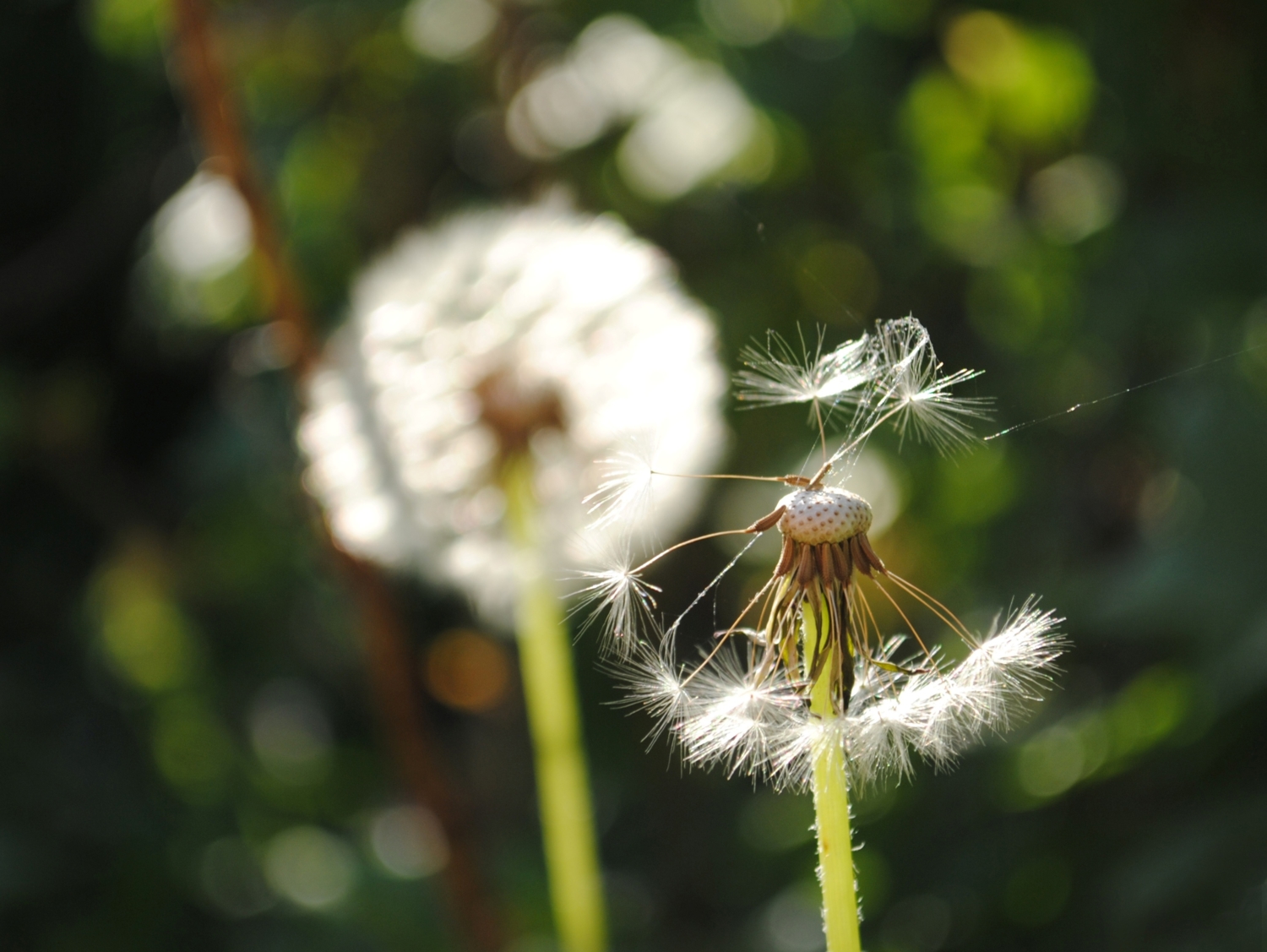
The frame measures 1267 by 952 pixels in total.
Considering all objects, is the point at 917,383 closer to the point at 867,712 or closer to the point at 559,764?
the point at 867,712

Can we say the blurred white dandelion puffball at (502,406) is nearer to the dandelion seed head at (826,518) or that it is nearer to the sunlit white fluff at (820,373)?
the sunlit white fluff at (820,373)

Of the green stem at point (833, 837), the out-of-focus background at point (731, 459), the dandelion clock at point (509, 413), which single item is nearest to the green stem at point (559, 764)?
the dandelion clock at point (509, 413)

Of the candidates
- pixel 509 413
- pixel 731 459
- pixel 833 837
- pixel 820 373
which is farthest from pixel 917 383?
pixel 731 459

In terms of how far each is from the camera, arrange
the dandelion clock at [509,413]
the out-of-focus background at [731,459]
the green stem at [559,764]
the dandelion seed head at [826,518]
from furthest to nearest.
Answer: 1. the out-of-focus background at [731,459]
2. the dandelion clock at [509,413]
3. the green stem at [559,764]
4. the dandelion seed head at [826,518]

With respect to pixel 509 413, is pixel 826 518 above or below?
below

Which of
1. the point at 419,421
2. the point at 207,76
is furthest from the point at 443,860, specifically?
the point at 207,76

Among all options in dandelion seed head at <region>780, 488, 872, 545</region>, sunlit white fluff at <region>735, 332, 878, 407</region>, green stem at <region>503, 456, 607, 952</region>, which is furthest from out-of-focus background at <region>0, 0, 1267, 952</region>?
dandelion seed head at <region>780, 488, 872, 545</region>
